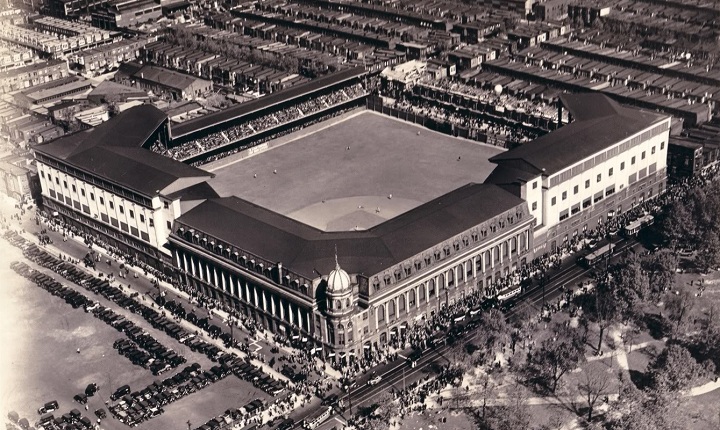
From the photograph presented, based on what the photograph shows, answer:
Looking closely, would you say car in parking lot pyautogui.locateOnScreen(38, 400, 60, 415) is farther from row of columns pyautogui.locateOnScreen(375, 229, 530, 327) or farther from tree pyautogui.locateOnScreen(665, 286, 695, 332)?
tree pyautogui.locateOnScreen(665, 286, 695, 332)

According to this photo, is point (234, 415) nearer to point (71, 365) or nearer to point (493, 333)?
point (71, 365)

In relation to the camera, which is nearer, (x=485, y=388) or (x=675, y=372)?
(x=675, y=372)

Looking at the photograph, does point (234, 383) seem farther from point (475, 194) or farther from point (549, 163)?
point (549, 163)

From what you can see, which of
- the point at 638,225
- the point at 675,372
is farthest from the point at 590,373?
the point at 638,225

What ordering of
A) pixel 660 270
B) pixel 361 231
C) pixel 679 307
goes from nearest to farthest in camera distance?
1. pixel 679 307
2. pixel 660 270
3. pixel 361 231

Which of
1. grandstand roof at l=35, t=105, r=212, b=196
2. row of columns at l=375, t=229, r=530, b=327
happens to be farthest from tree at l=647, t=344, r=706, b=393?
grandstand roof at l=35, t=105, r=212, b=196

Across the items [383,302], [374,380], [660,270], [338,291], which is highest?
[338,291]

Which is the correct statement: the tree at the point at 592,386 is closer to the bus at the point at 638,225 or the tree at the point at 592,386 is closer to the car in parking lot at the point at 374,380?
the car in parking lot at the point at 374,380
